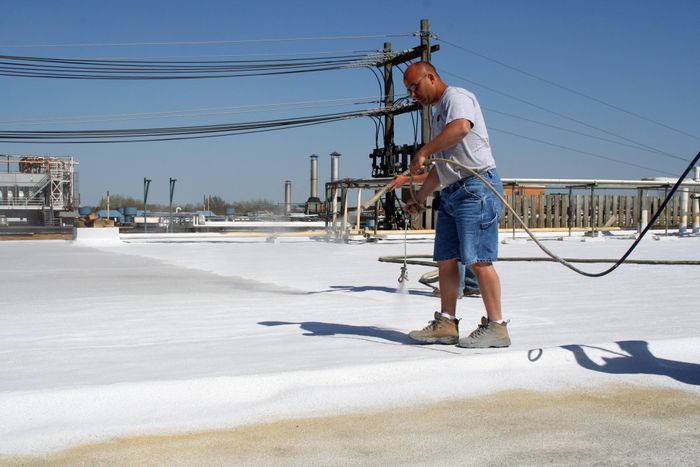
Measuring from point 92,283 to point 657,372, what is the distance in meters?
6.52

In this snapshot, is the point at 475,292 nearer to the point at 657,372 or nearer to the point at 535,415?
the point at 657,372

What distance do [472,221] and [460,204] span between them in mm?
137

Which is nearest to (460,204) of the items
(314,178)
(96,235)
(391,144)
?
(96,235)

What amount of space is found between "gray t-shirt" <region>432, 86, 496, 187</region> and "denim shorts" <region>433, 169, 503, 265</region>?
6 cm

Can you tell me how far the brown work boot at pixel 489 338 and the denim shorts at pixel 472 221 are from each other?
396 millimetres

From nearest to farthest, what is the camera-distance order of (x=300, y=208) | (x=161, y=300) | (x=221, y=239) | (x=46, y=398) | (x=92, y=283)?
(x=46, y=398) < (x=161, y=300) < (x=92, y=283) < (x=221, y=239) < (x=300, y=208)

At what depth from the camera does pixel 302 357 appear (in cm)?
387

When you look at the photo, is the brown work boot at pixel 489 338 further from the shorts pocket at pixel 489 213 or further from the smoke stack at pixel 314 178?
the smoke stack at pixel 314 178

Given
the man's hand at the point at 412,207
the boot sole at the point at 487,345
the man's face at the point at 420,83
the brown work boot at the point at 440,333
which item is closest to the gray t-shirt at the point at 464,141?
the man's face at the point at 420,83

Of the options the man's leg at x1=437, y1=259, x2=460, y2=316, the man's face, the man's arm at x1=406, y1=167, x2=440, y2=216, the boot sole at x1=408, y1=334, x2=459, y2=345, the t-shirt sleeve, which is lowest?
the boot sole at x1=408, y1=334, x2=459, y2=345

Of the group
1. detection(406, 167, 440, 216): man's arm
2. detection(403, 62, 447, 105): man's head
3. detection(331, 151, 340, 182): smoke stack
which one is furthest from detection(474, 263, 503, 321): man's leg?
detection(331, 151, 340, 182): smoke stack

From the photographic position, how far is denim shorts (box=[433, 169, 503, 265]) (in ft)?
13.5

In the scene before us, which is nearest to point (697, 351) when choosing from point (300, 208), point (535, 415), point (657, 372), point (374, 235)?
point (657, 372)

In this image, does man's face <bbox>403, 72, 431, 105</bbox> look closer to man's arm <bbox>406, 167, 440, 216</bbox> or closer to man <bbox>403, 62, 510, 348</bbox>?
man <bbox>403, 62, 510, 348</bbox>
